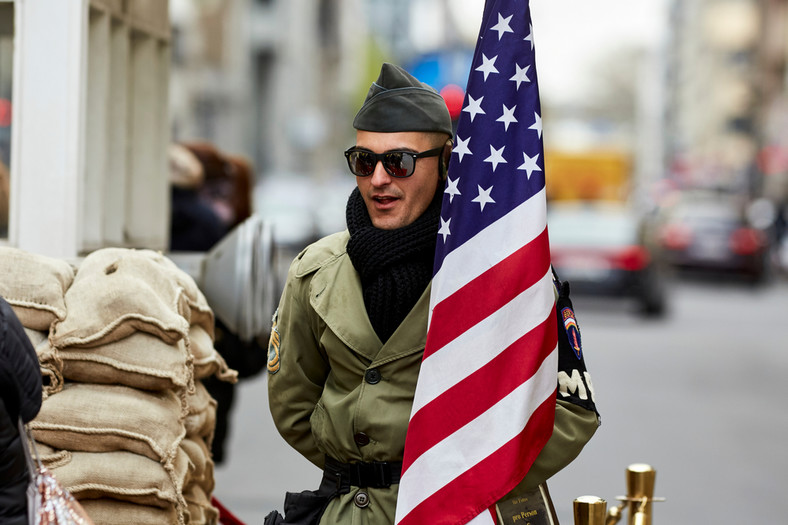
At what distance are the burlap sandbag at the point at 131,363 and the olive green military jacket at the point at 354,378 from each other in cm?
81

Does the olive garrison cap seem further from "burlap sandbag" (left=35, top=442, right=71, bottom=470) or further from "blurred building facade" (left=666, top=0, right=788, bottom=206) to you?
"blurred building facade" (left=666, top=0, right=788, bottom=206)

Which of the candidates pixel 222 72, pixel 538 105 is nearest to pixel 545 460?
pixel 538 105

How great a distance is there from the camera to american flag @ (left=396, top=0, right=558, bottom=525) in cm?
340

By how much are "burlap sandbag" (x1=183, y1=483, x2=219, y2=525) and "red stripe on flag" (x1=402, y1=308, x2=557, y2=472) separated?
1.61 m

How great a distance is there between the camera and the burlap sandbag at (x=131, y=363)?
14.0 feet

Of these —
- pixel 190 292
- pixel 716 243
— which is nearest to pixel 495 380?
pixel 190 292

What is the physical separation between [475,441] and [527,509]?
250mm

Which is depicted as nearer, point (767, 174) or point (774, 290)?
point (774, 290)

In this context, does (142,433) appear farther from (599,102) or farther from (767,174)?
(599,102)

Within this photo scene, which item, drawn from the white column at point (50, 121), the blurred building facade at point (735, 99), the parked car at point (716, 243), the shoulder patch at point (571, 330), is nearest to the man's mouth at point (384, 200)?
the shoulder patch at point (571, 330)

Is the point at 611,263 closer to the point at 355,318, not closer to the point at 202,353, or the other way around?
the point at 202,353

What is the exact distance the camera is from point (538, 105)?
3.59 metres

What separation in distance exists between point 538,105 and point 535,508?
1123mm

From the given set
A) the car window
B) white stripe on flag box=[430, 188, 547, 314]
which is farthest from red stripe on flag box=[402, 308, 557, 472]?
the car window
